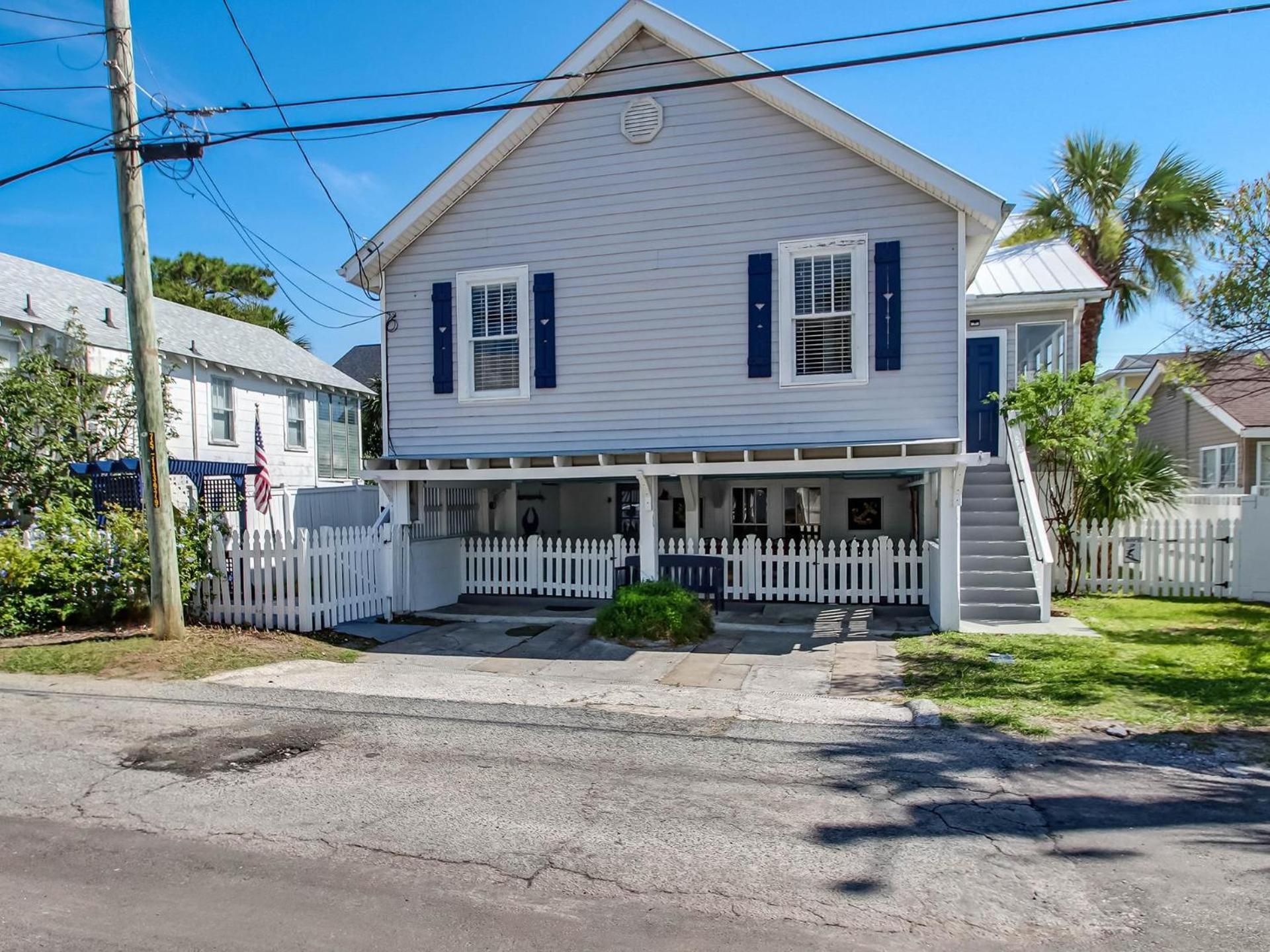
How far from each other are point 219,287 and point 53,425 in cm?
2675

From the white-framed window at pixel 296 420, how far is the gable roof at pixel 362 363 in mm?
13218

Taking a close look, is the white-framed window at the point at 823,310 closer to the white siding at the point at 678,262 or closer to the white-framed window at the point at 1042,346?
the white siding at the point at 678,262

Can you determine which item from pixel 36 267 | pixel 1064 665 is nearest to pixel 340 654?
pixel 1064 665

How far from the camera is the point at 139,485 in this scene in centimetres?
1262

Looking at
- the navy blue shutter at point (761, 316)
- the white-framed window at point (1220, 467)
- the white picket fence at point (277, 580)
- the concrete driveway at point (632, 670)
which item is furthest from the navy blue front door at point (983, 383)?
the white-framed window at point (1220, 467)

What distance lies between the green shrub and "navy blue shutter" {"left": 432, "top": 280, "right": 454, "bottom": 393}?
15.3 ft

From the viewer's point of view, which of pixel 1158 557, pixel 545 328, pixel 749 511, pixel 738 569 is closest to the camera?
pixel 545 328

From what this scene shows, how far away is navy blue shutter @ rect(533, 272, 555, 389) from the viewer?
13000 millimetres

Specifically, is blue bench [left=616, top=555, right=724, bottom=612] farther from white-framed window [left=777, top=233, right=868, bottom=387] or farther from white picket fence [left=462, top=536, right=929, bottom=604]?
white-framed window [left=777, top=233, right=868, bottom=387]

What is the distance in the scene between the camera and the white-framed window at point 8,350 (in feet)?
50.9

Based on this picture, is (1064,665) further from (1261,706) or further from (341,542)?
(341,542)

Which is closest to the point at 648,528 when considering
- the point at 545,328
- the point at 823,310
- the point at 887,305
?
the point at 545,328

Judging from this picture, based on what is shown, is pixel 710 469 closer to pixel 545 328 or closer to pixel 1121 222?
pixel 545 328

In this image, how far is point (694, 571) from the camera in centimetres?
1310
